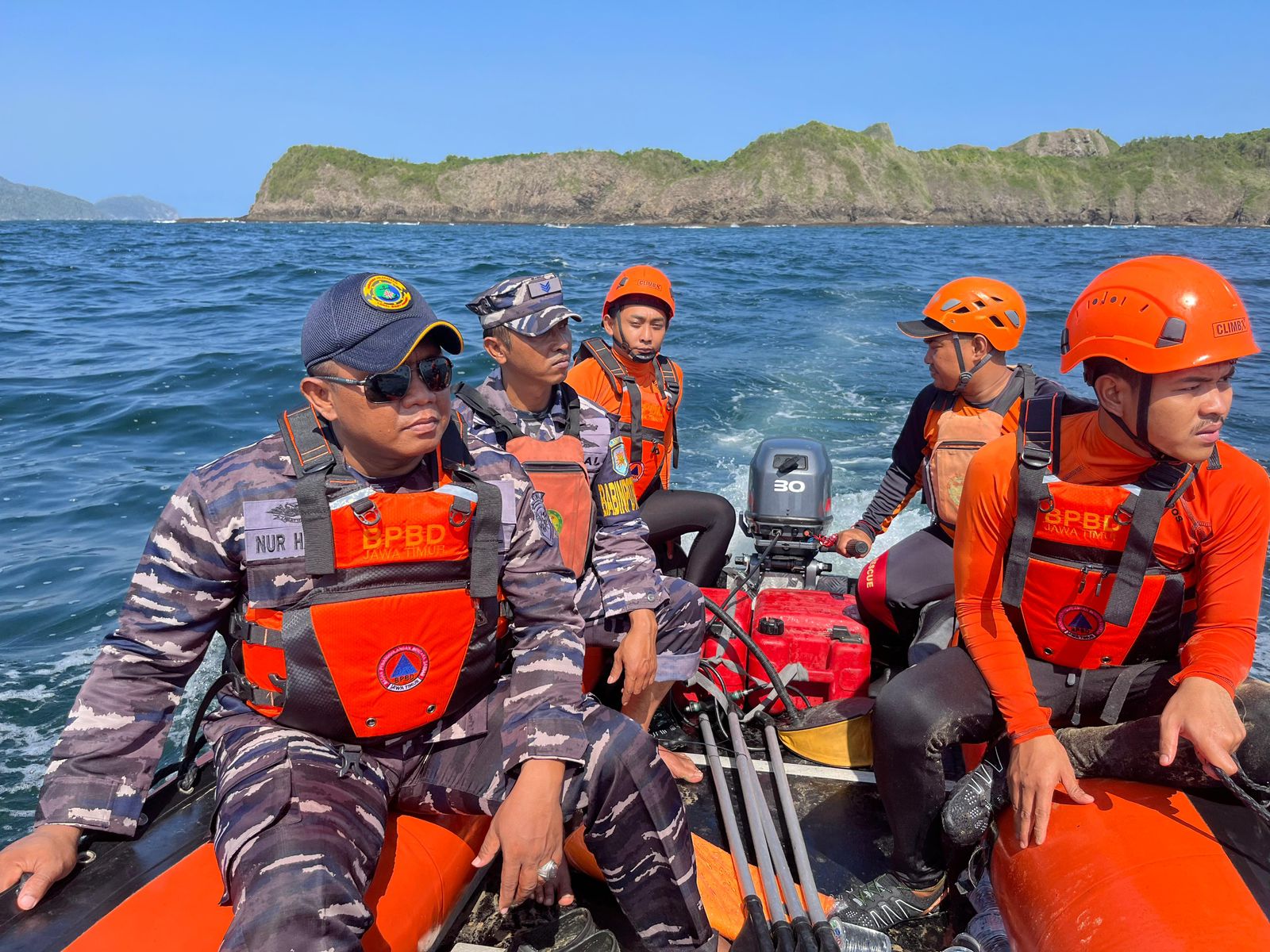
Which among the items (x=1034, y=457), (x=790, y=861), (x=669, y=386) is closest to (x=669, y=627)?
(x=790, y=861)

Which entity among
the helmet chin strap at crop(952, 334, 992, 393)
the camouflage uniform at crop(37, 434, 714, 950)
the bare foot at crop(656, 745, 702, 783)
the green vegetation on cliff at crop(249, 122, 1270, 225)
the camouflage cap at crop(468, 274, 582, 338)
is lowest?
the bare foot at crop(656, 745, 702, 783)

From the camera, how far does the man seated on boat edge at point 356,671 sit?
5.64 ft

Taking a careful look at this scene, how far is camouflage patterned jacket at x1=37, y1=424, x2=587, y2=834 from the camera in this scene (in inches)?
68.0

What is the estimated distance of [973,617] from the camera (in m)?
2.12

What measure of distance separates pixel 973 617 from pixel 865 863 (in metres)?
0.88

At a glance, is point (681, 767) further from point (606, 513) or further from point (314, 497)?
point (314, 497)

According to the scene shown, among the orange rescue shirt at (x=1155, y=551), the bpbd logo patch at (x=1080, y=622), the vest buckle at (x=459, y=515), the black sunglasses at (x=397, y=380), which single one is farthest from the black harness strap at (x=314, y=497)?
the bpbd logo patch at (x=1080, y=622)

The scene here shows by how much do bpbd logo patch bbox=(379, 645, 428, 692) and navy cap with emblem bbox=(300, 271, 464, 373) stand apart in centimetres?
61

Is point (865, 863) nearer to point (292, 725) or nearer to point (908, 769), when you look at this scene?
point (908, 769)

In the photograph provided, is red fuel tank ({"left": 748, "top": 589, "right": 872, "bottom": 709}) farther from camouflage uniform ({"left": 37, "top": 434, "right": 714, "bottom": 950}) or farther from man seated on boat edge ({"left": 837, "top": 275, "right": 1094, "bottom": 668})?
camouflage uniform ({"left": 37, "top": 434, "right": 714, "bottom": 950})

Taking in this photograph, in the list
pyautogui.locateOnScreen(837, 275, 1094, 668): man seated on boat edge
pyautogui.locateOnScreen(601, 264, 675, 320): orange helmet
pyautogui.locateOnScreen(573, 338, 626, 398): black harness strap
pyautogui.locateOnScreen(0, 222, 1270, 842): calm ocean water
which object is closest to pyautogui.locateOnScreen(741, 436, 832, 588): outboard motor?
pyautogui.locateOnScreen(837, 275, 1094, 668): man seated on boat edge

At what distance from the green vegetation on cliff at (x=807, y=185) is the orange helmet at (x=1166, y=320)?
9794cm

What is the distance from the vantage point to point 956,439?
125 inches

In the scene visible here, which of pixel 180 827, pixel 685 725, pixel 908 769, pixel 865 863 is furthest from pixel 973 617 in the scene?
pixel 180 827
